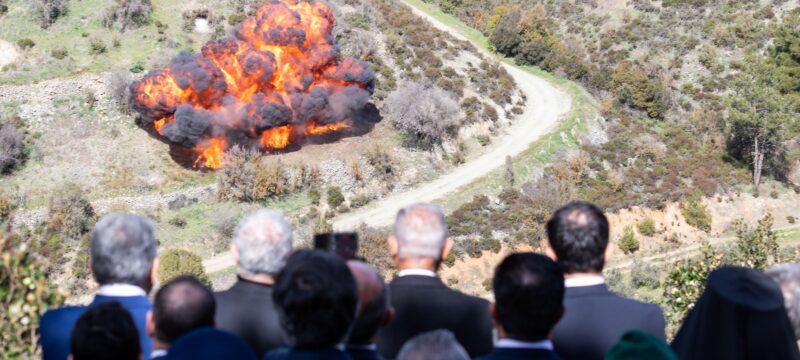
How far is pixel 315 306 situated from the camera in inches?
207

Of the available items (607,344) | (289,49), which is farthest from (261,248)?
(289,49)

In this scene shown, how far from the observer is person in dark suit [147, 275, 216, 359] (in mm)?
6016

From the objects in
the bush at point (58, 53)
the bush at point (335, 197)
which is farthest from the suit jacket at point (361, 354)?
the bush at point (58, 53)

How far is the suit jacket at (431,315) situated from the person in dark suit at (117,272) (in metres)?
2.25

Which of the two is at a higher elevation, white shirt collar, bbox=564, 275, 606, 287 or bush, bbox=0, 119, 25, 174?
white shirt collar, bbox=564, 275, 606, 287

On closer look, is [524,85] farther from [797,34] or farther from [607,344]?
[607,344]

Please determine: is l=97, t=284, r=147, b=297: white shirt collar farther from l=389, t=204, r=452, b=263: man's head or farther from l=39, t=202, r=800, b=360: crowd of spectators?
l=389, t=204, r=452, b=263: man's head

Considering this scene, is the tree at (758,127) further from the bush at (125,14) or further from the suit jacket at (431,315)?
the suit jacket at (431,315)

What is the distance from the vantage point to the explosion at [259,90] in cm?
3475

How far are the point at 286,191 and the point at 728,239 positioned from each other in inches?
857

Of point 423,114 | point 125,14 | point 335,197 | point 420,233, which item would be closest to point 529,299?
point 420,233

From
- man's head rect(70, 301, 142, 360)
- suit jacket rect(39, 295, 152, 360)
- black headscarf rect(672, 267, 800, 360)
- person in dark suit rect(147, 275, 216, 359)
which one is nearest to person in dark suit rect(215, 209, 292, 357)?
suit jacket rect(39, 295, 152, 360)

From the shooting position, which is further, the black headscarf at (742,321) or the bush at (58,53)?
the bush at (58,53)

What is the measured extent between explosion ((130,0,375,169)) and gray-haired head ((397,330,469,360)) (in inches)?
1227
